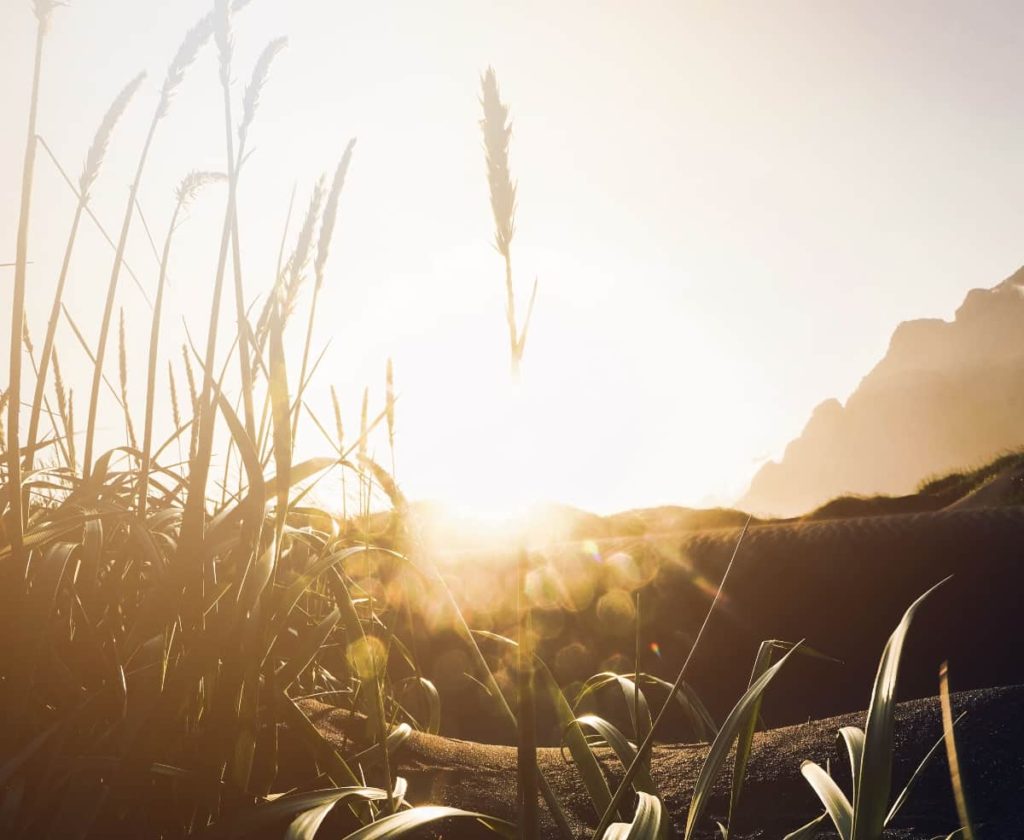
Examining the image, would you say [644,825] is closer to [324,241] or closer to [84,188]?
[324,241]

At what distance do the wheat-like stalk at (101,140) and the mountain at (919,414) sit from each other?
78599mm

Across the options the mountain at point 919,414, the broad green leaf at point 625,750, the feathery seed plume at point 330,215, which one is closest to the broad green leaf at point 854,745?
the broad green leaf at point 625,750

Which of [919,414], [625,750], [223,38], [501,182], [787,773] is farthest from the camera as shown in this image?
[919,414]

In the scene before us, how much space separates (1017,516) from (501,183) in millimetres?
2760

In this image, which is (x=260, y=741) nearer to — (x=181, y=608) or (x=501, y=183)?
(x=181, y=608)

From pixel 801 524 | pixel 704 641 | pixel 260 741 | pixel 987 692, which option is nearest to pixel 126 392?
pixel 260 741

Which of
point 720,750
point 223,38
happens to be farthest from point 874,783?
point 223,38

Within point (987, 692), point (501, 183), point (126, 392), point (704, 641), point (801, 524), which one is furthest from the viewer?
point (801, 524)

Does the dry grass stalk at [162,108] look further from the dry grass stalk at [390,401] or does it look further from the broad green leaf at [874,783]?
the broad green leaf at [874,783]

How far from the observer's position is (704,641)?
2447 millimetres

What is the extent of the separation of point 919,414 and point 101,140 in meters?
98.0

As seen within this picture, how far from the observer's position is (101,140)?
0.98 m

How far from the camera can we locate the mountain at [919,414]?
250 ft

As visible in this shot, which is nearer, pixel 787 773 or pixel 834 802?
pixel 834 802
